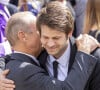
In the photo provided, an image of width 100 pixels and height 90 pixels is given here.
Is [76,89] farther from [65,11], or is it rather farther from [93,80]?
[65,11]

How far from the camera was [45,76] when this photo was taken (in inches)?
93.1

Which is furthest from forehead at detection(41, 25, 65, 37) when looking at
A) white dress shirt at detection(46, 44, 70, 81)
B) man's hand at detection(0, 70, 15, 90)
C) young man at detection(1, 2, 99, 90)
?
man's hand at detection(0, 70, 15, 90)

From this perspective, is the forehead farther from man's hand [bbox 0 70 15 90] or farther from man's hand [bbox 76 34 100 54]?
man's hand [bbox 0 70 15 90]

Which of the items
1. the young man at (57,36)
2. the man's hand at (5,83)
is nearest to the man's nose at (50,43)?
the young man at (57,36)

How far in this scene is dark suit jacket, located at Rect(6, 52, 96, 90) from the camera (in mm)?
2324

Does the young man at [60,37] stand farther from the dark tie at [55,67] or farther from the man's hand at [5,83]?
the man's hand at [5,83]

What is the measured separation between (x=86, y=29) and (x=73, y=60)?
552 millimetres

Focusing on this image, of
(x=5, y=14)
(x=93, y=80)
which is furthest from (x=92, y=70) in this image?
(x=5, y=14)

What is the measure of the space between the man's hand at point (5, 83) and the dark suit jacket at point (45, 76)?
3 centimetres

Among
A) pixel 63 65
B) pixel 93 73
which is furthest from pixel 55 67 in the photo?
pixel 93 73

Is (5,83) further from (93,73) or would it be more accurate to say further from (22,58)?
(93,73)

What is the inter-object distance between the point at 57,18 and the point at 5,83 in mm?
570

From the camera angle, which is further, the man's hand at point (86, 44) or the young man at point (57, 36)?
the man's hand at point (86, 44)

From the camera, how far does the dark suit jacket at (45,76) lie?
232 cm
